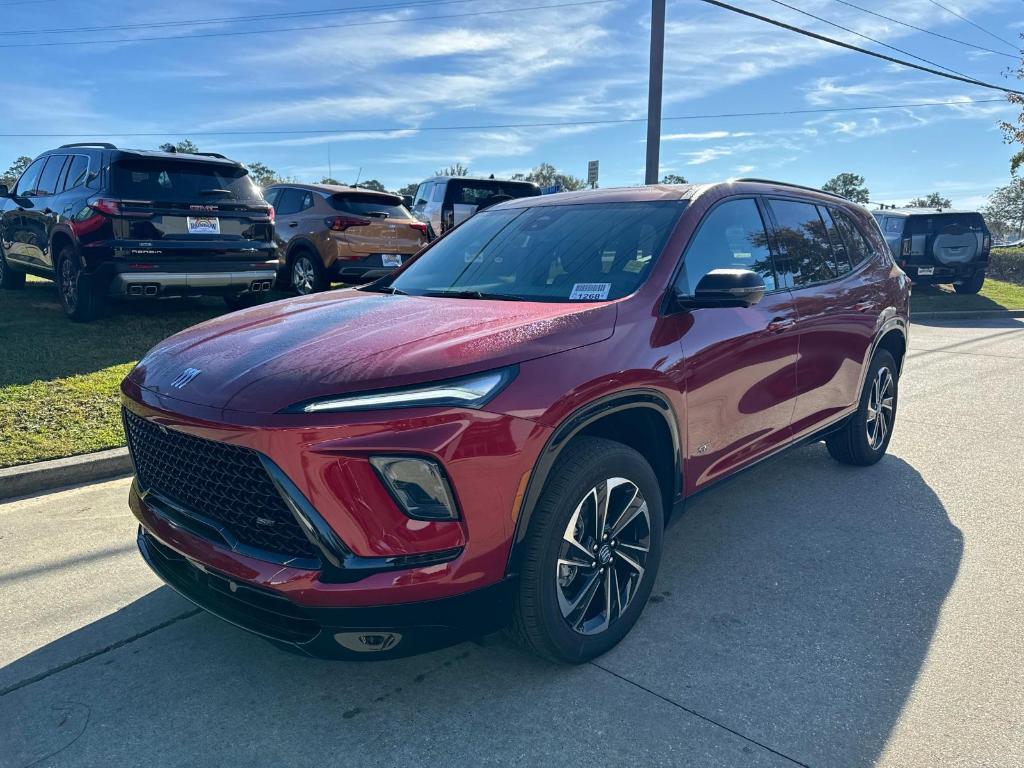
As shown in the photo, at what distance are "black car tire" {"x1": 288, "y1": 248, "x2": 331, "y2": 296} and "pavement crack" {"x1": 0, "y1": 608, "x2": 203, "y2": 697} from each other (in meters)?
7.18

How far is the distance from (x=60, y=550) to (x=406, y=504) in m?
2.57

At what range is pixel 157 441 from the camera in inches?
105

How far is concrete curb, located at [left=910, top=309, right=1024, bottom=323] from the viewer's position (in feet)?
47.9

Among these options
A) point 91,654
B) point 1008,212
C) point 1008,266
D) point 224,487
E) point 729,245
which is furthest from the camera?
point 1008,212

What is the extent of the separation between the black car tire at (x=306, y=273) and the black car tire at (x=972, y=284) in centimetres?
1442

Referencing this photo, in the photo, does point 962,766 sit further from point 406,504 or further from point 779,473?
point 779,473

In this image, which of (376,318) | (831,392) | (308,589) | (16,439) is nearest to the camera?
(308,589)

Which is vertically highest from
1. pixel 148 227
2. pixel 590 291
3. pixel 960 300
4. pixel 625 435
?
pixel 148 227

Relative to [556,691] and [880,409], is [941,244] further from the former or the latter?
[556,691]

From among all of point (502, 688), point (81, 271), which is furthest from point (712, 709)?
point (81, 271)

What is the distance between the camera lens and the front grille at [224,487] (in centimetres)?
225

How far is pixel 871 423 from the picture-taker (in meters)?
5.00

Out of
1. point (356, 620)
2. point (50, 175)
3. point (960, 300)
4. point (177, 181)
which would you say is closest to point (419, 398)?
point (356, 620)

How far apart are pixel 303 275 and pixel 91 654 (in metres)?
7.89
